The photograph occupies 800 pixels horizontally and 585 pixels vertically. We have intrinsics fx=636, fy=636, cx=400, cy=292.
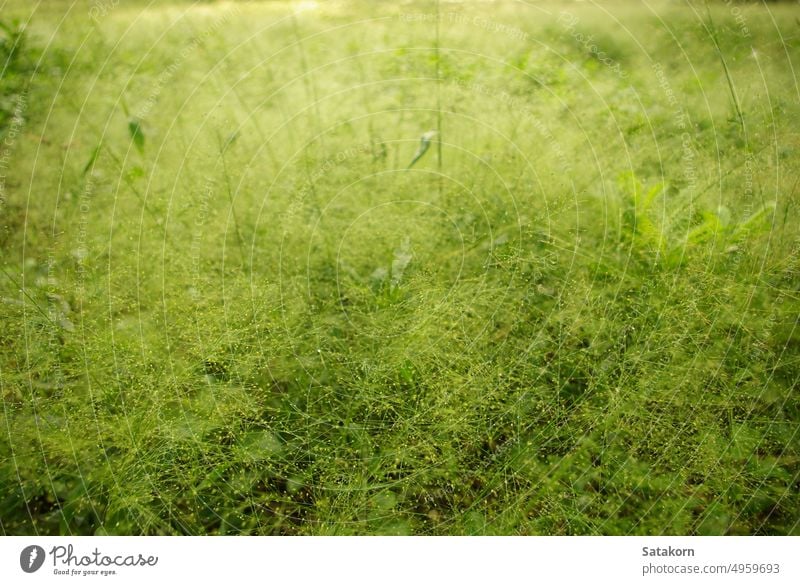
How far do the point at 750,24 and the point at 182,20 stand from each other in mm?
1159

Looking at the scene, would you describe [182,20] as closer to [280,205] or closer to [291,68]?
[291,68]

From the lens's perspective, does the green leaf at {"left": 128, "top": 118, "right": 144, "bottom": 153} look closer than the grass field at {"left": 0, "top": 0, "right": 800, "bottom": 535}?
No

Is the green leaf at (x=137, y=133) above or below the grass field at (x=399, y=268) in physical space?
above

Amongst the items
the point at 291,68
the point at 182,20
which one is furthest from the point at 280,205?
the point at 182,20

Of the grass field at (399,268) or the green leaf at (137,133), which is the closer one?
the grass field at (399,268)

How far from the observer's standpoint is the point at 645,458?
3.70 ft

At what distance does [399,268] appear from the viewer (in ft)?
3.98

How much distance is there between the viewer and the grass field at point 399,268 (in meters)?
1.12

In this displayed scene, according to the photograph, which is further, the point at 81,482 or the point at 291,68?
the point at 291,68

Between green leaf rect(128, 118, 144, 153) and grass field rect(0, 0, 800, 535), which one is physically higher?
green leaf rect(128, 118, 144, 153)

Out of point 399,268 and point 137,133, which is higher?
point 137,133

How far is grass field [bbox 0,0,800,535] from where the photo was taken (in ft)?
3.67
